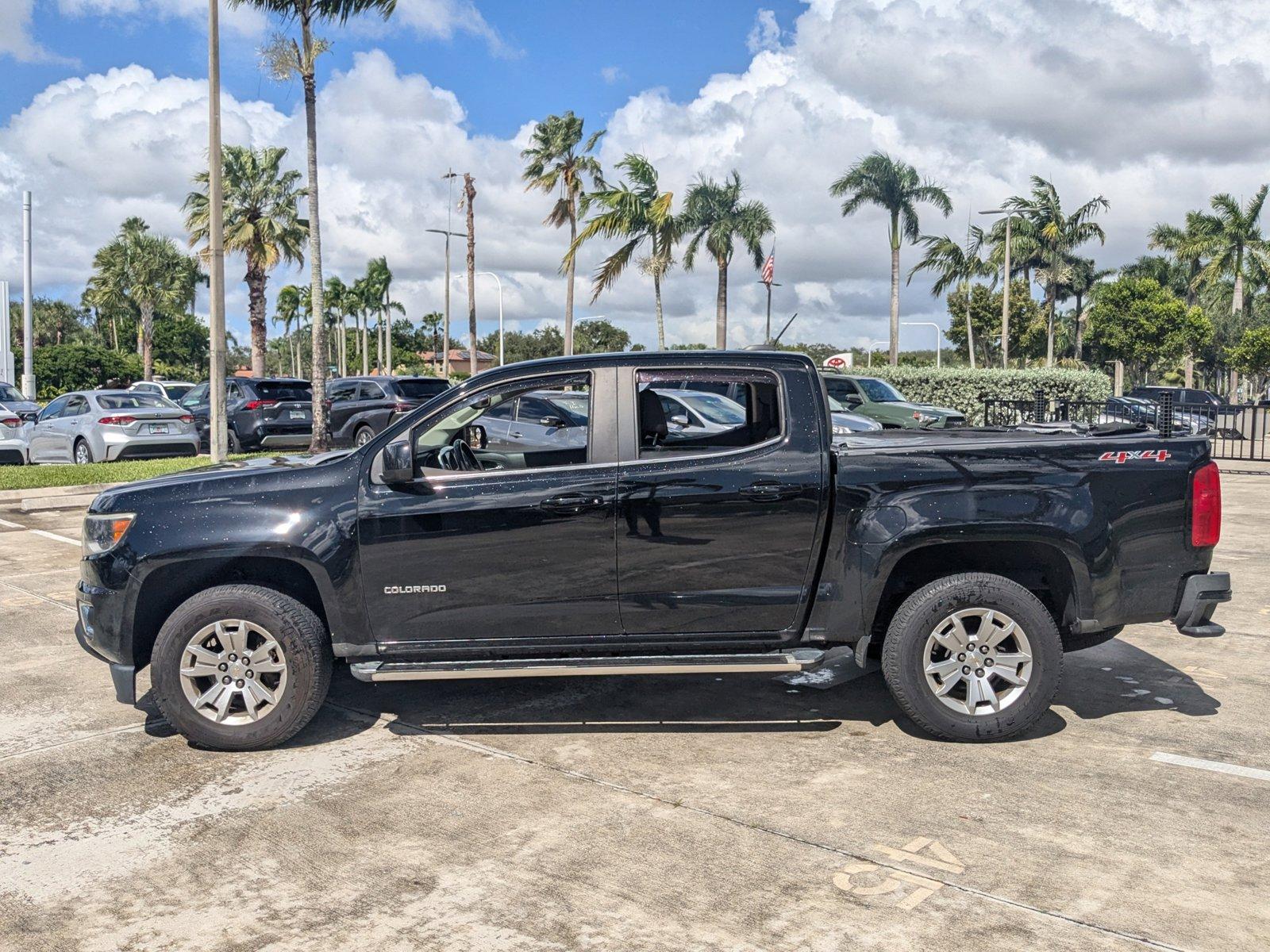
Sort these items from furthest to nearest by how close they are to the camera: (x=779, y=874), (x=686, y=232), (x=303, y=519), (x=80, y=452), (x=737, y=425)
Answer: (x=686, y=232) → (x=80, y=452) → (x=737, y=425) → (x=303, y=519) → (x=779, y=874)

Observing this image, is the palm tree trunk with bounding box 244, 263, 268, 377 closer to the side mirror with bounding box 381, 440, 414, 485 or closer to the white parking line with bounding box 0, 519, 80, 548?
the white parking line with bounding box 0, 519, 80, 548

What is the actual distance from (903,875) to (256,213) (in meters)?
39.1

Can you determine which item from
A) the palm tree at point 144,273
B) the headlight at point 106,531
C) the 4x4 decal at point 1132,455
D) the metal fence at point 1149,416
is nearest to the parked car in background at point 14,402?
the metal fence at point 1149,416

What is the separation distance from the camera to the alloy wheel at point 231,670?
198 inches

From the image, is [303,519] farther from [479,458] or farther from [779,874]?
[779,874]

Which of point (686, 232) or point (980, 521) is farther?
point (686, 232)

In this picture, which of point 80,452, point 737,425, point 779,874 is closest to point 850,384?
point 80,452

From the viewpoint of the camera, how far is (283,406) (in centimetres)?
2184

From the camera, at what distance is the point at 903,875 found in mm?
3801

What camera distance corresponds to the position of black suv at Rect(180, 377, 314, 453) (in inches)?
853

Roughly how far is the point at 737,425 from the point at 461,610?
63.7 inches

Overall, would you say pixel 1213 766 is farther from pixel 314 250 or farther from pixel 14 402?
pixel 14 402

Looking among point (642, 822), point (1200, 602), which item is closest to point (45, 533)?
point (642, 822)

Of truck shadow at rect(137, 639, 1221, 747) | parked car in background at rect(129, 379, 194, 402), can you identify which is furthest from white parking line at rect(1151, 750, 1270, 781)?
parked car in background at rect(129, 379, 194, 402)
